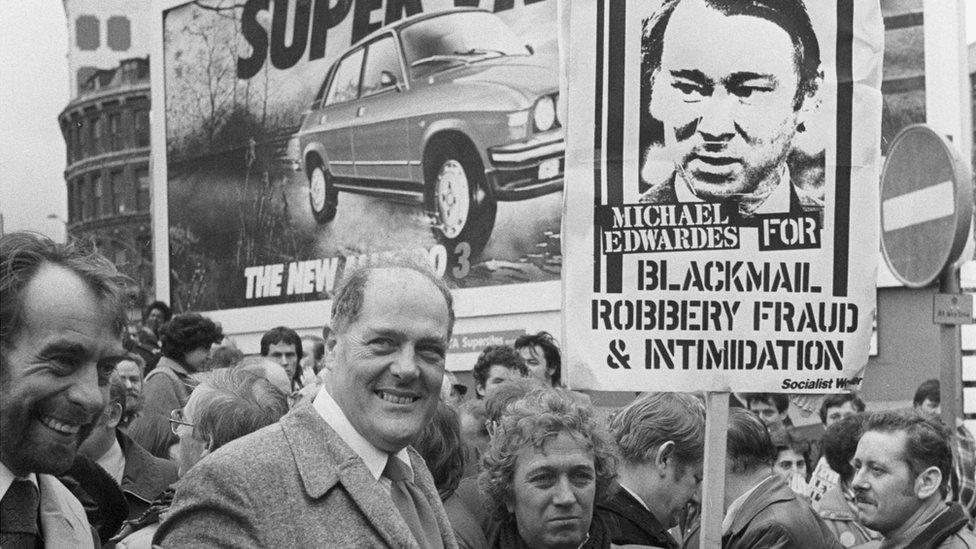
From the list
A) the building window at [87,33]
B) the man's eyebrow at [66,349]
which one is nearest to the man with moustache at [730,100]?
the man's eyebrow at [66,349]

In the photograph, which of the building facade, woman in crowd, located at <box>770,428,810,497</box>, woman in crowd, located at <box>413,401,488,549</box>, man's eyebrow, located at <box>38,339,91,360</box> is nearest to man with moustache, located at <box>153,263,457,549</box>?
man's eyebrow, located at <box>38,339,91,360</box>

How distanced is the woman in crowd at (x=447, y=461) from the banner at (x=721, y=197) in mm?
493

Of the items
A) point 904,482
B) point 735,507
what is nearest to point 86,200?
point 735,507

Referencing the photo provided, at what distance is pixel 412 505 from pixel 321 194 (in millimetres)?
14376

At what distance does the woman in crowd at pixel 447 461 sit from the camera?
4.32 metres

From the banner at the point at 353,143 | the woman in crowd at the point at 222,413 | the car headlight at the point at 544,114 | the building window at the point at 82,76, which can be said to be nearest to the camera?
the woman in crowd at the point at 222,413

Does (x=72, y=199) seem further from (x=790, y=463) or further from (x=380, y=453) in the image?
(x=380, y=453)

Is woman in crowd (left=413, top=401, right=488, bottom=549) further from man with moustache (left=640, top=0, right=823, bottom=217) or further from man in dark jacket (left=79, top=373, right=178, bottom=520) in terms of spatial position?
man in dark jacket (left=79, top=373, right=178, bottom=520)

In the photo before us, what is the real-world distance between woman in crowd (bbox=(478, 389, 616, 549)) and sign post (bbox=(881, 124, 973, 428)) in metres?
2.91

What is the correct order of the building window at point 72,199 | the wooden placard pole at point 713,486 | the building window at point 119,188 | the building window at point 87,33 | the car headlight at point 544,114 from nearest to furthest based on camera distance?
1. the wooden placard pole at point 713,486
2. the car headlight at point 544,114
3. the building window at point 119,188
4. the building window at point 72,199
5. the building window at point 87,33

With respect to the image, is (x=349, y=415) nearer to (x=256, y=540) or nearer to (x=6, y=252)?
(x=256, y=540)

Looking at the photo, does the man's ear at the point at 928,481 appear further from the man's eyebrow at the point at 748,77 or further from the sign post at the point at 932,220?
the sign post at the point at 932,220

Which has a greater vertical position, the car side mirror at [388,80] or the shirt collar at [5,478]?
the car side mirror at [388,80]

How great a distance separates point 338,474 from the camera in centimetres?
277
